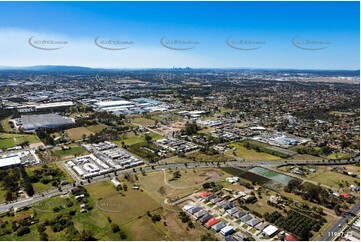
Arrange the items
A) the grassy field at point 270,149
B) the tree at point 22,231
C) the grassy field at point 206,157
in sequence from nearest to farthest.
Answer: the tree at point 22,231
the grassy field at point 206,157
the grassy field at point 270,149

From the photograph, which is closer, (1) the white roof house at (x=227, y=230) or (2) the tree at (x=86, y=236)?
(2) the tree at (x=86, y=236)

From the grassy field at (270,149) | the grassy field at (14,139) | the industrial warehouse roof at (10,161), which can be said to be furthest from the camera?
the grassy field at (14,139)

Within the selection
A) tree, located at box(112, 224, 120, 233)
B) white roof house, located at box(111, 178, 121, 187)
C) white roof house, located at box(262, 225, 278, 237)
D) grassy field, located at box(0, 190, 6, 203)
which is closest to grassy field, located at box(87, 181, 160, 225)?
white roof house, located at box(111, 178, 121, 187)

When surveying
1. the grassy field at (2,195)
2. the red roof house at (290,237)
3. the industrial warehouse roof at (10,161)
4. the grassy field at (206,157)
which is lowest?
the grassy field at (2,195)

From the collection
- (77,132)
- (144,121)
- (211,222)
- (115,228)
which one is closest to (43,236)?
(115,228)

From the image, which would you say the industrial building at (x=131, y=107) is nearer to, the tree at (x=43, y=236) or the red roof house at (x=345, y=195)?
the tree at (x=43, y=236)

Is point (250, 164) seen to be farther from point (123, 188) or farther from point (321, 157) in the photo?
point (123, 188)

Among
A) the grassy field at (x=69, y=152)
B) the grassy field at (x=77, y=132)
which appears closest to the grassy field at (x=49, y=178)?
the grassy field at (x=69, y=152)

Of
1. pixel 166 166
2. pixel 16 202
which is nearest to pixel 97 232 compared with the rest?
pixel 16 202

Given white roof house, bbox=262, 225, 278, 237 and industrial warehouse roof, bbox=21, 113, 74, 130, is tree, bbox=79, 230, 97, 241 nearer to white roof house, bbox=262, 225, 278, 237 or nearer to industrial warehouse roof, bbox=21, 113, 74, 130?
white roof house, bbox=262, 225, 278, 237
